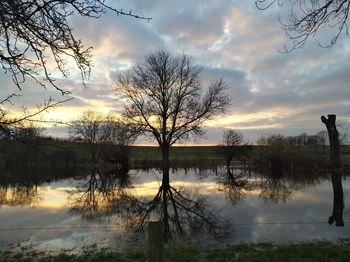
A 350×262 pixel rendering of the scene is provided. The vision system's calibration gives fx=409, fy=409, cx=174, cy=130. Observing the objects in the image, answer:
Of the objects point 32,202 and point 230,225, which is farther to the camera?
point 32,202

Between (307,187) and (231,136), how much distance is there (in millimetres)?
32579

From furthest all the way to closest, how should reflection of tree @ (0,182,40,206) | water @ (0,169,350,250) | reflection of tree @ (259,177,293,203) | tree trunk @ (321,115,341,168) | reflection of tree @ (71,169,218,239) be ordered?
tree trunk @ (321,115,341,168), reflection of tree @ (0,182,40,206), reflection of tree @ (259,177,293,203), reflection of tree @ (71,169,218,239), water @ (0,169,350,250)

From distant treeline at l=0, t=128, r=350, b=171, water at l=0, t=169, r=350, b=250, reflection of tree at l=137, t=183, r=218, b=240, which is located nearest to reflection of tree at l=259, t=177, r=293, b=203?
water at l=0, t=169, r=350, b=250

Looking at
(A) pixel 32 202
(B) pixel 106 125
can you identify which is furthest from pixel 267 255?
(B) pixel 106 125

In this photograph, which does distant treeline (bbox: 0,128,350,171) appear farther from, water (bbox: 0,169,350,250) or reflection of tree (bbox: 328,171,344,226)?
reflection of tree (bbox: 328,171,344,226)

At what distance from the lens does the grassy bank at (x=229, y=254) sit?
850 cm

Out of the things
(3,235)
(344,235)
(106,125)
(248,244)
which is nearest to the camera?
(248,244)

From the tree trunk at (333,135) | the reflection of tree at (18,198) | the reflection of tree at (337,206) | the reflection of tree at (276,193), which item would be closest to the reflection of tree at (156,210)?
the reflection of tree at (18,198)

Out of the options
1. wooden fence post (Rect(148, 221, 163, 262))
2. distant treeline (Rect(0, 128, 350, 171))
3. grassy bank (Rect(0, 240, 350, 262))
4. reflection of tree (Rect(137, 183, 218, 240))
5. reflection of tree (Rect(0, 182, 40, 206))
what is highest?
distant treeline (Rect(0, 128, 350, 171))

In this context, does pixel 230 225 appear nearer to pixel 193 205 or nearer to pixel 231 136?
pixel 193 205

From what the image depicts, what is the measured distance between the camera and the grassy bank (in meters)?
8.50

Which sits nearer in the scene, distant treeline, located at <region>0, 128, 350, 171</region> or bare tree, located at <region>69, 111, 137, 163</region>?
distant treeline, located at <region>0, 128, 350, 171</region>

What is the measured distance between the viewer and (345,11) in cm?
786

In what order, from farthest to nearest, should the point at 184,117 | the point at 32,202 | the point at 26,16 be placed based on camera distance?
1. the point at 184,117
2. the point at 32,202
3. the point at 26,16
